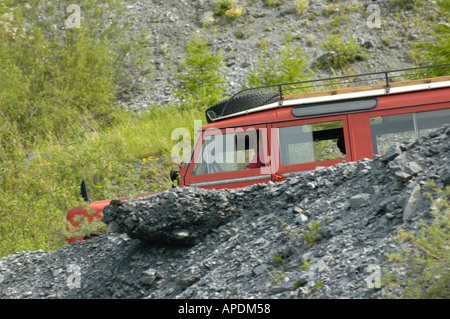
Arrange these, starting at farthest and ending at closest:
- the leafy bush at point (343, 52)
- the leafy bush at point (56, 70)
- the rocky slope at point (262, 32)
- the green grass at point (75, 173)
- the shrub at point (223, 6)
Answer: the shrub at point (223, 6)
the rocky slope at point (262, 32)
the leafy bush at point (343, 52)
the leafy bush at point (56, 70)
the green grass at point (75, 173)

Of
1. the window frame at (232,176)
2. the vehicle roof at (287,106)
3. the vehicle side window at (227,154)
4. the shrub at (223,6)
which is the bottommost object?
the window frame at (232,176)

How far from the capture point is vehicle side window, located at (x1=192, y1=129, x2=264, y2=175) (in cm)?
826

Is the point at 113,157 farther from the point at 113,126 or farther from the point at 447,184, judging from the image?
the point at 447,184

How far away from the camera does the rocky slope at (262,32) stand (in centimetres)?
2335

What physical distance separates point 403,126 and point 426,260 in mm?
3892

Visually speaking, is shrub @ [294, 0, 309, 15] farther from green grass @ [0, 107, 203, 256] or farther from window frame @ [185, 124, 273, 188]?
window frame @ [185, 124, 273, 188]

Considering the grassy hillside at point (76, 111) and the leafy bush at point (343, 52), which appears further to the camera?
the leafy bush at point (343, 52)

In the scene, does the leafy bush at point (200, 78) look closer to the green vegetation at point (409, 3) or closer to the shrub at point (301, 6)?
the shrub at point (301, 6)

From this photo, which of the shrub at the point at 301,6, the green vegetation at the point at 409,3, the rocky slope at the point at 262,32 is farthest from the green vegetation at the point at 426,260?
the shrub at the point at 301,6

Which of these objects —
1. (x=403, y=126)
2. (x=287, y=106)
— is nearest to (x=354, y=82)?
(x=403, y=126)

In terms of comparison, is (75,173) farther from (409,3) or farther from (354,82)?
(409,3)

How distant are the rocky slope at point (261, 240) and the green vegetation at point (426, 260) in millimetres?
124

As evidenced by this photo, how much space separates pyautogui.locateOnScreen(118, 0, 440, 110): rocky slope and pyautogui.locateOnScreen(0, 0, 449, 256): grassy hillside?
2.36ft

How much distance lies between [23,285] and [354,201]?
432 cm
